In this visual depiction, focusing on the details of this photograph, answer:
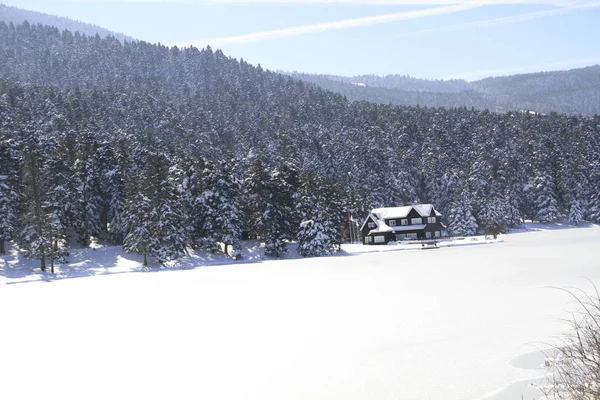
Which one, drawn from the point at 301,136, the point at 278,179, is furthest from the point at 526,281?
the point at 301,136

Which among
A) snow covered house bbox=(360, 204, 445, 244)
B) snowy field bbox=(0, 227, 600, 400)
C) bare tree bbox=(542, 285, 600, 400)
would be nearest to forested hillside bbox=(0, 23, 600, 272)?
snow covered house bbox=(360, 204, 445, 244)

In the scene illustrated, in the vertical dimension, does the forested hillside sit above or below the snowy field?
above

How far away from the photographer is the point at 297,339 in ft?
59.1

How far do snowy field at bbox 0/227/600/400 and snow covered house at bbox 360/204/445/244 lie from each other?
54015mm

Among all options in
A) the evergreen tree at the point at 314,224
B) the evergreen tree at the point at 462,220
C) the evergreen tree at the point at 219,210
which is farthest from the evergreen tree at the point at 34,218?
the evergreen tree at the point at 462,220

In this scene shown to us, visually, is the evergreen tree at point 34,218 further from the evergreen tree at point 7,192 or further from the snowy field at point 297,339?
the snowy field at point 297,339

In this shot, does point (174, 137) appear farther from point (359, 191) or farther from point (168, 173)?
point (168, 173)

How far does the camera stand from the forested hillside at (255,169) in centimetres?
5881

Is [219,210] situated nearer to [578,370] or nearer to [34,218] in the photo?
[34,218]

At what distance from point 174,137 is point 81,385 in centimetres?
12579

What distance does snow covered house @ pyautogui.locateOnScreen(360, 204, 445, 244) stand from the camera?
8831 centimetres

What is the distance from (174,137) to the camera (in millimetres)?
135250

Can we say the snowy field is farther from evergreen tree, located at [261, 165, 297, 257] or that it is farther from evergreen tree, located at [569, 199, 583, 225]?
evergreen tree, located at [569, 199, 583, 225]

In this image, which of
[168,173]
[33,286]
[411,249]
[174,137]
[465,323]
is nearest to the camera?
[465,323]
